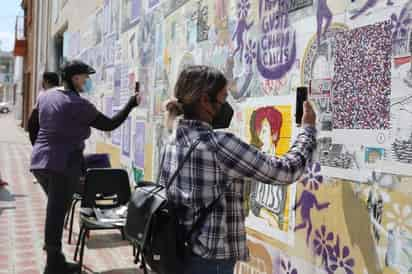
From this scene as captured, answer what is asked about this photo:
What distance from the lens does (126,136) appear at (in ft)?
21.5

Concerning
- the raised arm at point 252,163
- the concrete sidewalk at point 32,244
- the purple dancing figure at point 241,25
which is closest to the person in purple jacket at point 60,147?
the concrete sidewalk at point 32,244

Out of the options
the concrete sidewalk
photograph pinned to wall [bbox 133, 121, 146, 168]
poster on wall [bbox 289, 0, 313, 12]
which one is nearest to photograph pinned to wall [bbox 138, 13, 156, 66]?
photograph pinned to wall [bbox 133, 121, 146, 168]

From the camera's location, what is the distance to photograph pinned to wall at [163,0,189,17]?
475 cm

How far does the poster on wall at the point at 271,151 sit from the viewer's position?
2977 millimetres

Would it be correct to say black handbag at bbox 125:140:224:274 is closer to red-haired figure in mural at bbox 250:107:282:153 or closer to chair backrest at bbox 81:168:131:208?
red-haired figure in mural at bbox 250:107:282:153

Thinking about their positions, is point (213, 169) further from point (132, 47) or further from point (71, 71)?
point (132, 47)

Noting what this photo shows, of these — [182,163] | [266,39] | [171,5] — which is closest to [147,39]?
[171,5]

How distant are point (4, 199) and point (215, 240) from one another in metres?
6.38

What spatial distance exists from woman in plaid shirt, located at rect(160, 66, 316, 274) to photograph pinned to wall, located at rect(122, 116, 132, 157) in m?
4.50

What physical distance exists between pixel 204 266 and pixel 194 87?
2.26 ft

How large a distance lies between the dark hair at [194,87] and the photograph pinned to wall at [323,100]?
880 mm

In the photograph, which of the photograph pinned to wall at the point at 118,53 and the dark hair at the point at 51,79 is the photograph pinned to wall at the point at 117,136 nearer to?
the photograph pinned to wall at the point at 118,53

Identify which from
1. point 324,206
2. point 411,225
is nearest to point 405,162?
point 411,225

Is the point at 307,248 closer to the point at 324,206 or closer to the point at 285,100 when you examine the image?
the point at 324,206
